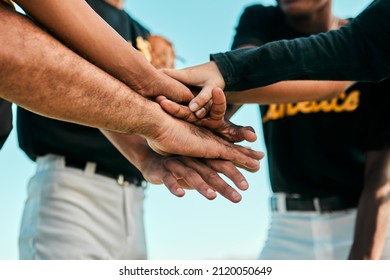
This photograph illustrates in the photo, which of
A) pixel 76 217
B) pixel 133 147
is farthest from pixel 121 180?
pixel 133 147

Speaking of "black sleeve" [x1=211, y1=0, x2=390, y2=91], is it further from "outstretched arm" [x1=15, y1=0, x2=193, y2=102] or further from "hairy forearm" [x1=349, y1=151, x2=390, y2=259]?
"hairy forearm" [x1=349, y1=151, x2=390, y2=259]

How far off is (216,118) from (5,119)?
740mm

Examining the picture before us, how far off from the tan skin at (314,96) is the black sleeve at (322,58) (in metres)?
0.08

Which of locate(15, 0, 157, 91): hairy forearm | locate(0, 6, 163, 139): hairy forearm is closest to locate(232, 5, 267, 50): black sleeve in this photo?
locate(15, 0, 157, 91): hairy forearm

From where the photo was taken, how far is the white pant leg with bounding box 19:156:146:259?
9.23 feet


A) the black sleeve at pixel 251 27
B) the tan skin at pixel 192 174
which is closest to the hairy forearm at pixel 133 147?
the tan skin at pixel 192 174

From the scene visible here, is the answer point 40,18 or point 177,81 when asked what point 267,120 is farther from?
point 40,18

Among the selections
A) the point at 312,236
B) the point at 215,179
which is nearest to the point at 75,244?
the point at 215,179

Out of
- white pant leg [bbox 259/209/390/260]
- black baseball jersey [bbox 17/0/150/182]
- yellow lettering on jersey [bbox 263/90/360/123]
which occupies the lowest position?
white pant leg [bbox 259/209/390/260]

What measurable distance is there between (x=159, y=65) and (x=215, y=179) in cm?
114

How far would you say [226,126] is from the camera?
2334mm

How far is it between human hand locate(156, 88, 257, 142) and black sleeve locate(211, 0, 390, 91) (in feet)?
0.47

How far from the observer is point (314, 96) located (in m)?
2.61

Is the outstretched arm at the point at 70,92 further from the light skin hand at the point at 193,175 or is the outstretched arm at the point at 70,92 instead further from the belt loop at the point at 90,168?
the belt loop at the point at 90,168
